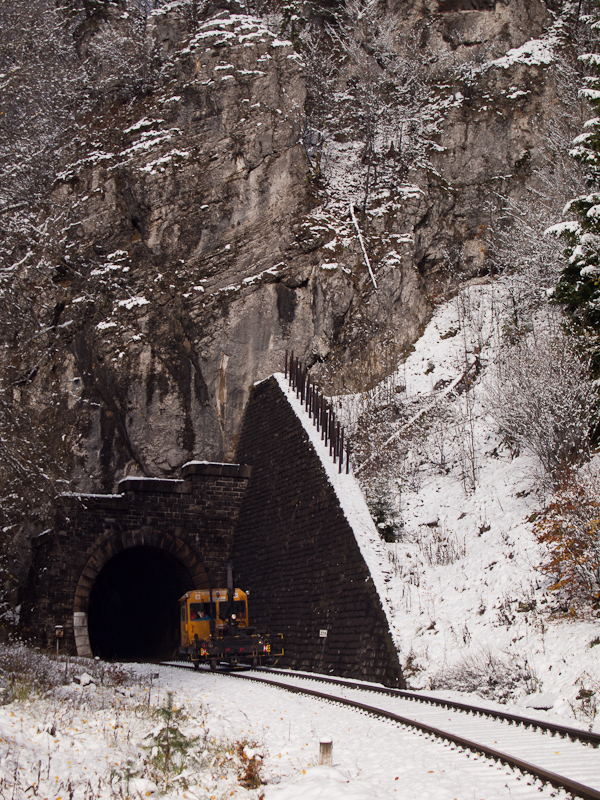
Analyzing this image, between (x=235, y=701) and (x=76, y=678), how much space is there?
2622mm

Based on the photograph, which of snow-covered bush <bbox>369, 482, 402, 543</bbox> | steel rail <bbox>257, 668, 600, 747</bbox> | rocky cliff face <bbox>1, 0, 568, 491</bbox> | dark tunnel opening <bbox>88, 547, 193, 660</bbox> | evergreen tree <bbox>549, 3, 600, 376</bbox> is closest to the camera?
steel rail <bbox>257, 668, 600, 747</bbox>

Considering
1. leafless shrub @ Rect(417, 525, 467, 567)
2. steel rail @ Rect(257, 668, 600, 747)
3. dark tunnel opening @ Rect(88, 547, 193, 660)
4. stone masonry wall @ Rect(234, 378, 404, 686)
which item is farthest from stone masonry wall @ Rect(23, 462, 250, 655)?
steel rail @ Rect(257, 668, 600, 747)

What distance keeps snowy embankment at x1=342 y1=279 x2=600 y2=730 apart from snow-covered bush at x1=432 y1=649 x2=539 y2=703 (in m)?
0.02

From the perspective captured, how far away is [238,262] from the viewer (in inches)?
1053

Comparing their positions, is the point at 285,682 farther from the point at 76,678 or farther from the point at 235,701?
the point at 76,678

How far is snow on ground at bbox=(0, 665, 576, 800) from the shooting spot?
228 inches

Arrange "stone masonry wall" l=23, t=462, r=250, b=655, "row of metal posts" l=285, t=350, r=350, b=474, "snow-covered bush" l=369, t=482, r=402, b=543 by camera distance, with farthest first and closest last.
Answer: "stone masonry wall" l=23, t=462, r=250, b=655 → "row of metal posts" l=285, t=350, r=350, b=474 → "snow-covered bush" l=369, t=482, r=402, b=543

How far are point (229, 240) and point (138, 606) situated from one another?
15.9 m

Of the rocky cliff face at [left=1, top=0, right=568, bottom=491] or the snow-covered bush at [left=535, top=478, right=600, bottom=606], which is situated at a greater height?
the rocky cliff face at [left=1, top=0, right=568, bottom=491]

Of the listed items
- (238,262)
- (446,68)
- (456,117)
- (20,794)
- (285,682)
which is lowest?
(285,682)

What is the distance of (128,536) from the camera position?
21.9 m

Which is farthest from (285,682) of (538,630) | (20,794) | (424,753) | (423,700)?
(20,794)

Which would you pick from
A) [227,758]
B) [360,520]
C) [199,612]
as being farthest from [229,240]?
[227,758]

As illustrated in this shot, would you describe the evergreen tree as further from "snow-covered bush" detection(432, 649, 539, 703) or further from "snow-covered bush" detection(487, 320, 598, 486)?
"snow-covered bush" detection(432, 649, 539, 703)
